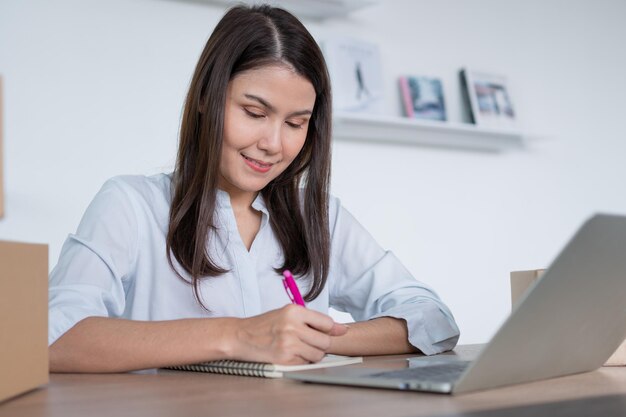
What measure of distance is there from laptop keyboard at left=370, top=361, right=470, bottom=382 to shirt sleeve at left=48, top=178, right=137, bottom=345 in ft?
1.81

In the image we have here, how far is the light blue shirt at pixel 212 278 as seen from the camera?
1.49 metres

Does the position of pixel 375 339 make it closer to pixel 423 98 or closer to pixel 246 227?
pixel 246 227

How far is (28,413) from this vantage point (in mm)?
812

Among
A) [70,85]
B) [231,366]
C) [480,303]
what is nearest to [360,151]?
[480,303]

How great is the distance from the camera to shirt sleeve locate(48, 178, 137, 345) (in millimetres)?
1346

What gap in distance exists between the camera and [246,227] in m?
1.83

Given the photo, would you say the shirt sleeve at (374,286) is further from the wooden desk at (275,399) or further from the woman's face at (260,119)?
the wooden desk at (275,399)

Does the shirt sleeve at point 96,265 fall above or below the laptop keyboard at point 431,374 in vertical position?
above

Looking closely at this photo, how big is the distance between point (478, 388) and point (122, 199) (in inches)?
37.7

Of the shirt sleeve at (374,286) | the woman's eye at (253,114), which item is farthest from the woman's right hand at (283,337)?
the woman's eye at (253,114)

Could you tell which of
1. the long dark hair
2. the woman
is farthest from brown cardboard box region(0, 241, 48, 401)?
the long dark hair

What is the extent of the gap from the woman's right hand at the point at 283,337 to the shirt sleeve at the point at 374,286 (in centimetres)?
42

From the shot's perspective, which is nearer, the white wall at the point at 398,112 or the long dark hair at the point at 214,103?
the long dark hair at the point at 214,103

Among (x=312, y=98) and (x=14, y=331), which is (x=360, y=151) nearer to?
(x=312, y=98)
